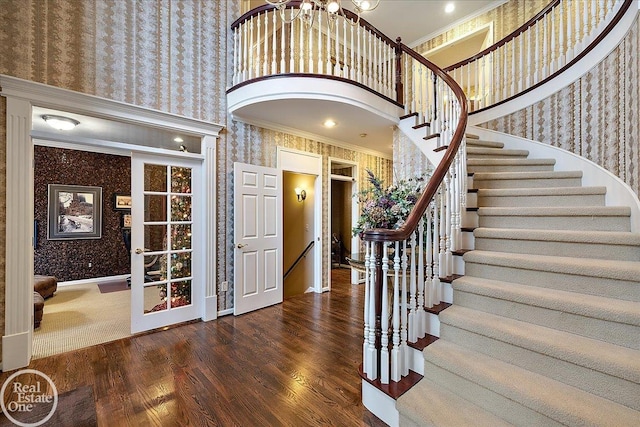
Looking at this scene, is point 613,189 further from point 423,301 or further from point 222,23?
point 222,23

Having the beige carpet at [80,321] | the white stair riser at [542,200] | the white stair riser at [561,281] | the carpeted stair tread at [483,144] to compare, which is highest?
the carpeted stair tread at [483,144]

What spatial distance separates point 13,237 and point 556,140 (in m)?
5.35

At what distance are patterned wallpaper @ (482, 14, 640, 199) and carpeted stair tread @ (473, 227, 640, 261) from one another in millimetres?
668

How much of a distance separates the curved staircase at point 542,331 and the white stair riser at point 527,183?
366 millimetres

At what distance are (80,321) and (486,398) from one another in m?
4.19

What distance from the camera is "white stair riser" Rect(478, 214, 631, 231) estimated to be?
1.96 metres

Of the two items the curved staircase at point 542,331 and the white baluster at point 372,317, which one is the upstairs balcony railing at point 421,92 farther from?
the curved staircase at point 542,331

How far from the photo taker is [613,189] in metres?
2.23

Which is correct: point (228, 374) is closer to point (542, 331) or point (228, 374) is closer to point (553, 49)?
point (542, 331)

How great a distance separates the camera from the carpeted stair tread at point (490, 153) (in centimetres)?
318

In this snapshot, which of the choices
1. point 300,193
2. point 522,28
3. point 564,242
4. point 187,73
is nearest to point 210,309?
point 300,193

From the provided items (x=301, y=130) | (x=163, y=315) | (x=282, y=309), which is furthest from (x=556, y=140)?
(x=163, y=315)

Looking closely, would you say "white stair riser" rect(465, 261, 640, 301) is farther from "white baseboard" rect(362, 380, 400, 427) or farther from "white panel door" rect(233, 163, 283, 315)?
"white panel door" rect(233, 163, 283, 315)

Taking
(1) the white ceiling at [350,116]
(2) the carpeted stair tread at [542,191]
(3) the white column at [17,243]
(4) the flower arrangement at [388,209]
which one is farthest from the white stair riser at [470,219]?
(3) the white column at [17,243]
